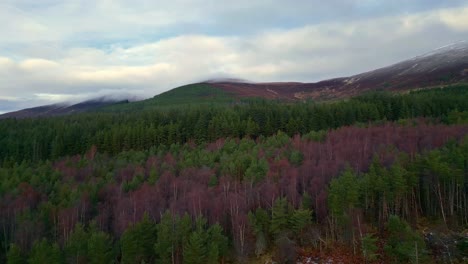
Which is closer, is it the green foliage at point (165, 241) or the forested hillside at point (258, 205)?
the green foliage at point (165, 241)

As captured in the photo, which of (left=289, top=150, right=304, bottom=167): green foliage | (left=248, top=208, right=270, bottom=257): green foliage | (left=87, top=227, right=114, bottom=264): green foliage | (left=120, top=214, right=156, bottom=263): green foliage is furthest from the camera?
(left=289, top=150, right=304, bottom=167): green foliage

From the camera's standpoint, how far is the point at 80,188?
199 feet

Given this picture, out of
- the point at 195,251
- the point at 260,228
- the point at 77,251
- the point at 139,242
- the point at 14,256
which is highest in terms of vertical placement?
the point at 14,256

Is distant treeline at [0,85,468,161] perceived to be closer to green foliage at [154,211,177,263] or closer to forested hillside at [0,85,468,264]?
forested hillside at [0,85,468,264]

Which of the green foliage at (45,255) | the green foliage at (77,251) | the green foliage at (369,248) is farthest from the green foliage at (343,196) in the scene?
the green foliage at (45,255)

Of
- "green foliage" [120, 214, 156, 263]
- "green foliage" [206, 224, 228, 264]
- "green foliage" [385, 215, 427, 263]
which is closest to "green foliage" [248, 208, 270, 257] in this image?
"green foliage" [206, 224, 228, 264]

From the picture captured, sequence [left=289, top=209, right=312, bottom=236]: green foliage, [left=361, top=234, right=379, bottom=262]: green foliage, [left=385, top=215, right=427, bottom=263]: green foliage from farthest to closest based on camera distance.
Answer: [left=289, top=209, right=312, bottom=236]: green foliage → [left=361, top=234, right=379, bottom=262]: green foliage → [left=385, top=215, right=427, bottom=263]: green foliage

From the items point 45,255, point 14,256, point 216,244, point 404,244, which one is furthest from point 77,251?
point 404,244

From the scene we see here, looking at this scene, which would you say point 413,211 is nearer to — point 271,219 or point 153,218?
point 271,219

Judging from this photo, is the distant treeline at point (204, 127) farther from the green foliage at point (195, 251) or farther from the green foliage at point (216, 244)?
the green foliage at point (195, 251)

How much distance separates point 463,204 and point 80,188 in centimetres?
5960

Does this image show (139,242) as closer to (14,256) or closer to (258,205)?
(14,256)

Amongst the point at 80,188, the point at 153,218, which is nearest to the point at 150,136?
the point at 80,188

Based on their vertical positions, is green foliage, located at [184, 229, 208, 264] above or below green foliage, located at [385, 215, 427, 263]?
above
